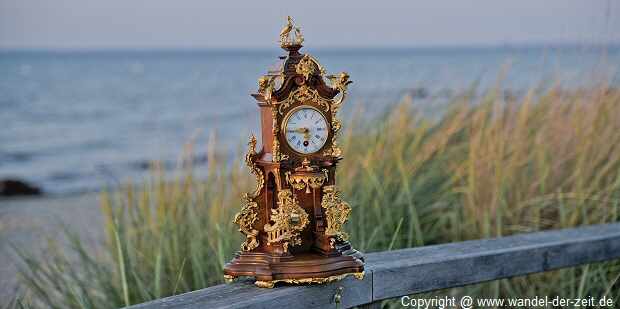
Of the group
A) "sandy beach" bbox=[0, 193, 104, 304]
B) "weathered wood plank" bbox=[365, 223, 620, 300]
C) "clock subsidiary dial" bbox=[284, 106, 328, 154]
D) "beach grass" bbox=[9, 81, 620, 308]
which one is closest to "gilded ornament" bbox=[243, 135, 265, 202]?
"clock subsidiary dial" bbox=[284, 106, 328, 154]

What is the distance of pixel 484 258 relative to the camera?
92.4 inches

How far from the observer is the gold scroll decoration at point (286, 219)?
1.85m

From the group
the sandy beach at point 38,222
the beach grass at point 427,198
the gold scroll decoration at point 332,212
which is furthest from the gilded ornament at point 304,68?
the sandy beach at point 38,222

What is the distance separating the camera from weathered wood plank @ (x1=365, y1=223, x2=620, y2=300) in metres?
2.16

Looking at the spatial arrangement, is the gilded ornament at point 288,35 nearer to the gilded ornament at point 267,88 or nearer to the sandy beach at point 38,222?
the gilded ornament at point 267,88

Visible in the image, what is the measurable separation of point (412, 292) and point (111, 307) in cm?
134

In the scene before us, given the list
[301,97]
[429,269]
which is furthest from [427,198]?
[301,97]

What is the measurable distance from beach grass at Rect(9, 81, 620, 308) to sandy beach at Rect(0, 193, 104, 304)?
98cm

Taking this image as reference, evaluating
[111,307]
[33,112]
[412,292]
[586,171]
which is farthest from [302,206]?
[33,112]

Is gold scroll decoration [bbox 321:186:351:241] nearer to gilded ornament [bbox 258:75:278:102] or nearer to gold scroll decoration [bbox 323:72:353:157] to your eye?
gold scroll decoration [bbox 323:72:353:157]

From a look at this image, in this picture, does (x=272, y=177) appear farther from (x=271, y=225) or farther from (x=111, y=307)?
(x=111, y=307)

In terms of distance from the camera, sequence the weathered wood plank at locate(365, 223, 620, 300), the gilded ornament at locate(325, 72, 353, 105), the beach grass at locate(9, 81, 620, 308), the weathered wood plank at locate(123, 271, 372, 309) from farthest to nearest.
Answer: the beach grass at locate(9, 81, 620, 308) → the weathered wood plank at locate(365, 223, 620, 300) → the gilded ornament at locate(325, 72, 353, 105) → the weathered wood plank at locate(123, 271, 372, 309)

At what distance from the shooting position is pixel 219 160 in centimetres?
364

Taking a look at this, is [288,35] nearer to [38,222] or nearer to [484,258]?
[484,258]
